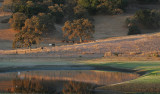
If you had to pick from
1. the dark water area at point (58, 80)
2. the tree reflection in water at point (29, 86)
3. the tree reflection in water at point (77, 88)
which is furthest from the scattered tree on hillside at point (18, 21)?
the tree reflection in water at point (77, 88)

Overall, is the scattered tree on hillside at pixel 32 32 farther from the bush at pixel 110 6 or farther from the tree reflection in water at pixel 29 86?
the bush at pixel 110 6

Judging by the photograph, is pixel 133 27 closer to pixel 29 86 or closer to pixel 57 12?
pixel 57 12

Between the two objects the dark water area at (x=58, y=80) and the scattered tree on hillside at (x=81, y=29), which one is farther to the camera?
the scattered tree on hillside at (x=81, y=29)

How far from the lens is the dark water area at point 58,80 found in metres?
19.1

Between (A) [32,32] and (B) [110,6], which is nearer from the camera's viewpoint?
(A) [32,32]

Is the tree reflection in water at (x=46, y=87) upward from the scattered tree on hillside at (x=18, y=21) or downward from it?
downward

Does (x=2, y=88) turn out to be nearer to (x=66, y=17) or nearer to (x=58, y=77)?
(x=58, y=77)

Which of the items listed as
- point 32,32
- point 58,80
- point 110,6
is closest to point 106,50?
point 32,32

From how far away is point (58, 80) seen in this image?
2295cm

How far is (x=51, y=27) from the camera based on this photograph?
196 ft

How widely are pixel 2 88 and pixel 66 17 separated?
2458 inches

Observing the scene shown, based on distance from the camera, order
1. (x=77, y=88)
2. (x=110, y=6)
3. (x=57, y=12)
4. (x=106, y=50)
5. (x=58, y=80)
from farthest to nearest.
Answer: (x=110, y=6) < (x=57, y=12) < (x=106, y=50) < (x=58, y=80) < (x=77, y=88)

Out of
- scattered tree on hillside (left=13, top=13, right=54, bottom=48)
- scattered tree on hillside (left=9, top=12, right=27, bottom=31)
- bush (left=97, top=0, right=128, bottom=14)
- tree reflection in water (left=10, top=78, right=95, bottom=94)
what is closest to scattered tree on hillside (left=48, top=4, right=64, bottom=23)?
scattered tree on hillside (left=9, top=12, right=27, bottom=31)

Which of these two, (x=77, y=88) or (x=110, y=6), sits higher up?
(x=110, y=6)
